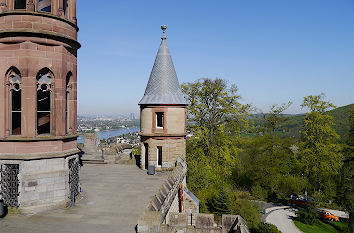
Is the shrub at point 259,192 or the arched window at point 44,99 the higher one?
the arched window at point 44,99

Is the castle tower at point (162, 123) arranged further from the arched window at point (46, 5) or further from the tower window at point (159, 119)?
the arched window at point (46, 5)

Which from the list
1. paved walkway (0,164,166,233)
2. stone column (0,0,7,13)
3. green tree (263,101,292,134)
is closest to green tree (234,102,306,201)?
green tree (263,101,292,134)

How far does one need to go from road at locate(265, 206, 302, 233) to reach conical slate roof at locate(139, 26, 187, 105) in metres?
18.2

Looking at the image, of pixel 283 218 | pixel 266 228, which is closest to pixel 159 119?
pixel 266 228

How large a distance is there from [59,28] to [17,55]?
76.2 inches

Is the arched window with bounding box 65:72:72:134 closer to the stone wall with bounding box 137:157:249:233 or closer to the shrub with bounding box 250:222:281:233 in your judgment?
the stone wall with bounding box 137:157:249:233

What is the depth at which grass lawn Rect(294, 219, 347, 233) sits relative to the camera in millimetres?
29469

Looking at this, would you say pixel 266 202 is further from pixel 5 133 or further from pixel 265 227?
pixel 5 133

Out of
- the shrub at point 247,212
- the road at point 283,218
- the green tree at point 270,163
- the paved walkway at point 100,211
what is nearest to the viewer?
the paved walkway at point 100,211

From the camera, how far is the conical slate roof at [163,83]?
21.0m

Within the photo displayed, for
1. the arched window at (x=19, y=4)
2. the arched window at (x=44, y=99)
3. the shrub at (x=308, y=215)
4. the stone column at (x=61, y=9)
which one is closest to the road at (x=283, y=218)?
the shrub at (x=308, y=215)

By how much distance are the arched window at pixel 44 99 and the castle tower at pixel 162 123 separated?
372 inches

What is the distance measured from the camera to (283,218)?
105 feet

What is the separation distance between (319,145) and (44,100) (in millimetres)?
34072
